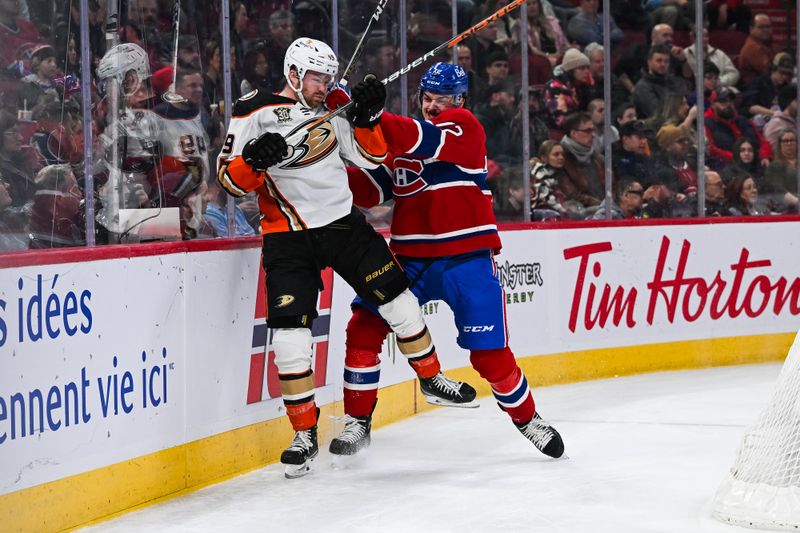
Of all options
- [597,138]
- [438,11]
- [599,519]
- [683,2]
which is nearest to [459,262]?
[599,519]

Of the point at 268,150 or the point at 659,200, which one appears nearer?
the point at 268,150

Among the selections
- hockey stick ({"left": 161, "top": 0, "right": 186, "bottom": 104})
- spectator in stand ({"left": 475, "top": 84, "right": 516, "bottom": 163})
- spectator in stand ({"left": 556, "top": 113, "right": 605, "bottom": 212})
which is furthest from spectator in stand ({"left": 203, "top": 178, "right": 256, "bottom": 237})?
spectator in stand ({"left": 556, "top": 113, "right": 605, "bottom": 212})

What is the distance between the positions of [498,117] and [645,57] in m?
1.34

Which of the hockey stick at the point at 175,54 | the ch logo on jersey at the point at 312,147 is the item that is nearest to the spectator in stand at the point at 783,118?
the hockey stick at the point at 175,54

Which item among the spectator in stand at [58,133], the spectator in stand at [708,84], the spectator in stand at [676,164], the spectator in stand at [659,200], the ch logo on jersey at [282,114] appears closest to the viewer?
the ch logo on jersey at [282,114]

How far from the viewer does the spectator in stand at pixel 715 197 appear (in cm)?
730

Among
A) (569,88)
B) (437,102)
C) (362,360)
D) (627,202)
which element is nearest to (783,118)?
(627,202)

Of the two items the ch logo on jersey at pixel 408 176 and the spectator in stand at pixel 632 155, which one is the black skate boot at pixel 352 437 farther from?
the spectator in stand at pixel 632 155

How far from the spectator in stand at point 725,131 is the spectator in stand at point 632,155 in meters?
0.49

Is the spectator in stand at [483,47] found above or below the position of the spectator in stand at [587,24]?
below

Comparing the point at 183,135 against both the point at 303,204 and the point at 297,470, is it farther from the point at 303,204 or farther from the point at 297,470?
the point at 297,470

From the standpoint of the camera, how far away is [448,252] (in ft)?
13.3

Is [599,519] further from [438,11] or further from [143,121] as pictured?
[438,11]

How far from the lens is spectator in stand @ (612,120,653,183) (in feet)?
23.3
